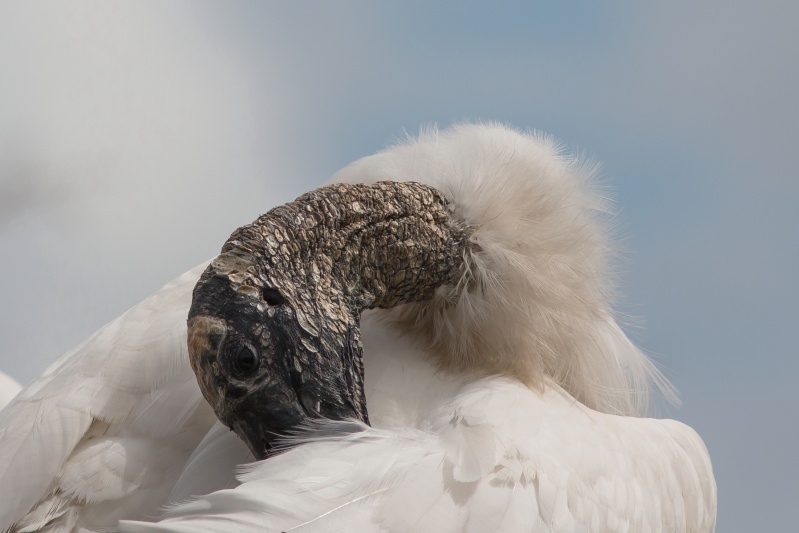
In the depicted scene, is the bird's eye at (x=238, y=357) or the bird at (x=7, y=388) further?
the bird at (x=7, y=388)

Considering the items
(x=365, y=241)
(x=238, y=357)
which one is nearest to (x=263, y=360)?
(x=238, y=357)

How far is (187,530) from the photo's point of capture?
1979 mm

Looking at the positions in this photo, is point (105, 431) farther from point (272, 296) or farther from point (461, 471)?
point (461, 471)

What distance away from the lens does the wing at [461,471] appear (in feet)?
6.91

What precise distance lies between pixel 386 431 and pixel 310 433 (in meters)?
0.16

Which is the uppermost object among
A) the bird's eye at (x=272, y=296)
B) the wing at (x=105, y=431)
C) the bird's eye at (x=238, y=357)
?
the bird's eye at (x=272, y=296)

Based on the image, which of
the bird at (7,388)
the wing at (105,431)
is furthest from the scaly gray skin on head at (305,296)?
the bird at (7,388)

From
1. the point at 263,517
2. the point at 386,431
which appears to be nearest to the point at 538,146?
the point at 386,431

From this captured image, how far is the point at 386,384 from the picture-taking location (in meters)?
2.71

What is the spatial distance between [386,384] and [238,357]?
0.43 m

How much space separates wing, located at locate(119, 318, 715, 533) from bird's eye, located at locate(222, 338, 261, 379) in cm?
18

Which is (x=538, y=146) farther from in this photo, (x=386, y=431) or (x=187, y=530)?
(x=187, y=530)

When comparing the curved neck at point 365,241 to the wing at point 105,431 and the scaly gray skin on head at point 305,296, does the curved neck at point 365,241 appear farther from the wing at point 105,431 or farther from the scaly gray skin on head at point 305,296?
the wing at point 105,431

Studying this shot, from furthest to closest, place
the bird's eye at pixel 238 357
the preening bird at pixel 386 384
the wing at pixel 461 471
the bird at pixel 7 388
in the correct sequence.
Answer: the bird at pixel 7 388 → the bird's eye at pixel 238 357 → the preening bird at pixel 386 384 → the wing at pixel 461 471
